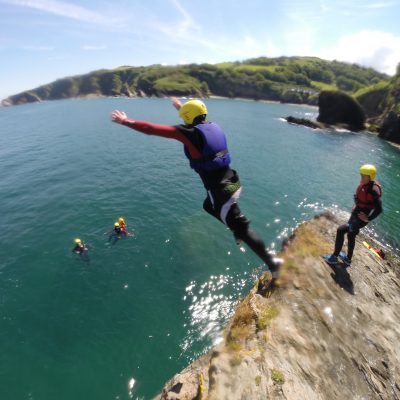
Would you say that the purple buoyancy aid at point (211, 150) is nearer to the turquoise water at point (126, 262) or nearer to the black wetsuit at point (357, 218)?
the black wetsuit at point (357, 218)

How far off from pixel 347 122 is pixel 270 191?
211 feet

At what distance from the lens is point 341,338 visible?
808 centimetres

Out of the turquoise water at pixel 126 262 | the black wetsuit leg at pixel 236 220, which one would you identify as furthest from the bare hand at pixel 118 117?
the turquoise water at pixel 126 262

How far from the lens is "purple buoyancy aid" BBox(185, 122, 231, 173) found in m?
6.06

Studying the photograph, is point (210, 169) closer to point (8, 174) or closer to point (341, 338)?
point (341, 338)

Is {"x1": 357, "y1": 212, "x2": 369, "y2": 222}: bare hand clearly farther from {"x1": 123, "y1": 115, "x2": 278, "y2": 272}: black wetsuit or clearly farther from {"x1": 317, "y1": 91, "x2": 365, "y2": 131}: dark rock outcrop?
{"x1": 317, "y1": 91, "x2": 365, "y2": 131}: dark rock outcrop

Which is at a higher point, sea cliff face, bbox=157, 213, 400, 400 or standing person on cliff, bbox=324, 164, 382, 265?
standing person on cliff, bbox=324, 164, 382, 265

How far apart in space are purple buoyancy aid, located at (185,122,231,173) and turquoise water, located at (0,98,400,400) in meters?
11.0

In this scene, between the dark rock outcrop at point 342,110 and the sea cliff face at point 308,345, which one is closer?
the sea cliff face at point 308,345

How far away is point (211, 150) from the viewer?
613cm

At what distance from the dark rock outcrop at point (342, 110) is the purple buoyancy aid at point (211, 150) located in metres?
87.2

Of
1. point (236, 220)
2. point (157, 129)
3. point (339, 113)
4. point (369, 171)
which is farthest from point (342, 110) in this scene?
point (157, 129)

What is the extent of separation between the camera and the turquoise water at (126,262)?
13.2 m

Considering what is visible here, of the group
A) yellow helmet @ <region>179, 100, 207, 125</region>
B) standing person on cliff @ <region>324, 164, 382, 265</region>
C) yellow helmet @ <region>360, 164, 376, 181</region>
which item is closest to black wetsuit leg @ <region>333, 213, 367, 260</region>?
standing person on cliff @ <region>324, 164, 382, 265</region>
